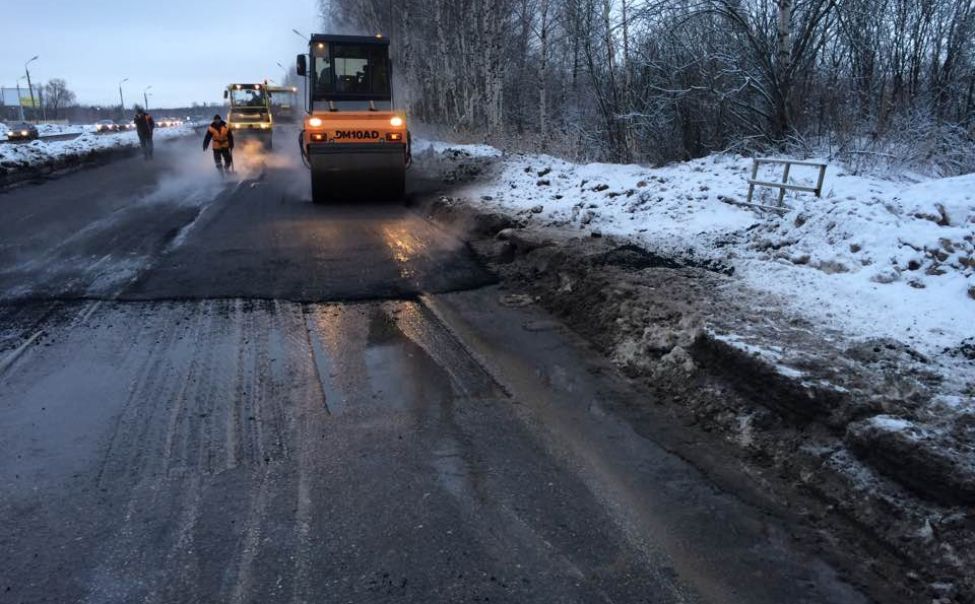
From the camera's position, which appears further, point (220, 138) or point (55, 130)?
point (55, 130)

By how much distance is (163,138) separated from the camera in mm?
42562

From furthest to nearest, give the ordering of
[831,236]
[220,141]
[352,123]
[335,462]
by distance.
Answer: [220,141] < [352,123] < [831,236] < [335,462]

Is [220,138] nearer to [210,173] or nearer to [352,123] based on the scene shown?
[210,173]

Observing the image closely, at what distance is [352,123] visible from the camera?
13.2m

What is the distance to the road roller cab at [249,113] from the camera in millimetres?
31031

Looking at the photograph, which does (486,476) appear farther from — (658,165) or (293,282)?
(658,165)

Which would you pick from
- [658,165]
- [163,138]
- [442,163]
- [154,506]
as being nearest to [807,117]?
[658,165]

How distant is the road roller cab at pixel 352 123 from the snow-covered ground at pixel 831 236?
2182 millimetres

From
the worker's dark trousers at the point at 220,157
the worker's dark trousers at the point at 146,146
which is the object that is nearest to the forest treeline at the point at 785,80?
the worker's dark trousers at the point at 220,157

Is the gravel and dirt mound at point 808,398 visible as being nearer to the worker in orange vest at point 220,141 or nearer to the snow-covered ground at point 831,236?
the snow-covered ground at point 831,236

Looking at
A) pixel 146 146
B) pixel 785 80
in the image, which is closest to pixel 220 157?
pixel 146 146

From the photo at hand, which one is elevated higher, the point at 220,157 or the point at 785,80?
the point at 785,80

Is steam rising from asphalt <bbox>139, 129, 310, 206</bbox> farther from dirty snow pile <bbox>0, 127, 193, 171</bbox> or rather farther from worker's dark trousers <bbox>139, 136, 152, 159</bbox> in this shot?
dirty snow pile <bbox>0, 127, 193, 171</bbox>

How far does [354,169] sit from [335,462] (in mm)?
10492
